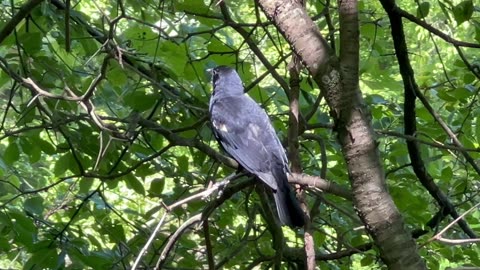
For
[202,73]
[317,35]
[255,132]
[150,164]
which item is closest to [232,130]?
[255,132]

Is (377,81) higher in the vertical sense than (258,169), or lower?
higher

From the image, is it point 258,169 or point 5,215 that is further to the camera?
point 5,215

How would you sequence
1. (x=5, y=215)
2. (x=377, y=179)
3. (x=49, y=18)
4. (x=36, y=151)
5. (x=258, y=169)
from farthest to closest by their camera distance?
(x=36, y=151), (x=49, y=18), (x=5, y=215), (x=258, y=169), (x=377, y=179)

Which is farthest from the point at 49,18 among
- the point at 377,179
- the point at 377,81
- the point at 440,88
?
the point at 377,179

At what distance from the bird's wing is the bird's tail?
28cm

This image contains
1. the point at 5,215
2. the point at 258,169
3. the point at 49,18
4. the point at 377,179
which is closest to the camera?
the point at 377,179

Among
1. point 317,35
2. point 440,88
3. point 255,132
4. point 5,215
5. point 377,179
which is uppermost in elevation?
point 440,88

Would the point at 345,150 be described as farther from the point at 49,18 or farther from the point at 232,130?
the point at 49,18

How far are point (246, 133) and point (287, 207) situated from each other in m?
0.78

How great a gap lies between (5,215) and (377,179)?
5.51 feet

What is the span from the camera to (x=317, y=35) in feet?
5.17

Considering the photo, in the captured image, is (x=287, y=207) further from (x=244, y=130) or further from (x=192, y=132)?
(x=192, y=132)

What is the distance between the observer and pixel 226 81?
3.00 metres

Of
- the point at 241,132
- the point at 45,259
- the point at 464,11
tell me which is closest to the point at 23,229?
the point at 45,259
